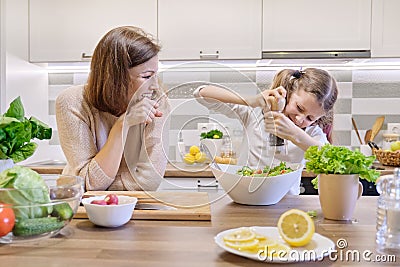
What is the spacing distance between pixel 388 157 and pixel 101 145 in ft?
5.46

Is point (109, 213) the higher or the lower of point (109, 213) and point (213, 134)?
the lower

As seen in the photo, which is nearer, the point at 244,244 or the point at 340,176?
the point at 244,244

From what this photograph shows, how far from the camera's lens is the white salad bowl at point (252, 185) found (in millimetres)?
1164

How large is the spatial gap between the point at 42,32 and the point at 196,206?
1946mm

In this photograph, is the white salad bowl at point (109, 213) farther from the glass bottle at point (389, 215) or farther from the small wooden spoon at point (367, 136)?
the small wooden spoon at point (367, 136)

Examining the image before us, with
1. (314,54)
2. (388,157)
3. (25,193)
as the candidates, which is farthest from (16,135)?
(388,157)

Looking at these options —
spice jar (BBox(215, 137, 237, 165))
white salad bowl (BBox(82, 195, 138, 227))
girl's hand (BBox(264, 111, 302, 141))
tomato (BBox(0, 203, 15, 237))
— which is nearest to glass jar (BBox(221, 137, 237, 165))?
spice jar (BBox(215, 137, 237, 165))

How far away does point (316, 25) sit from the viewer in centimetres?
250

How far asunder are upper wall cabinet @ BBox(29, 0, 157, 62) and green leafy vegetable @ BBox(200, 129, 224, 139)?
149 cm

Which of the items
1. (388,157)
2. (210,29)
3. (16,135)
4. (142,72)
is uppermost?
(210,29)

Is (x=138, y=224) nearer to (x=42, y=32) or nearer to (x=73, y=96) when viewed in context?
(x=73, y=96)

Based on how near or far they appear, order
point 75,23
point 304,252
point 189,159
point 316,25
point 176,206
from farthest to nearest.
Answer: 1. point 75,23
2. point 316,25
3. point 189,159
4. point 176,206
5. point 304,252

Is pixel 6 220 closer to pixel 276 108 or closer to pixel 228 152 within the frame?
pixel 228 152

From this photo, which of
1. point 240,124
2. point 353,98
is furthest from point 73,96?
point 353,98
